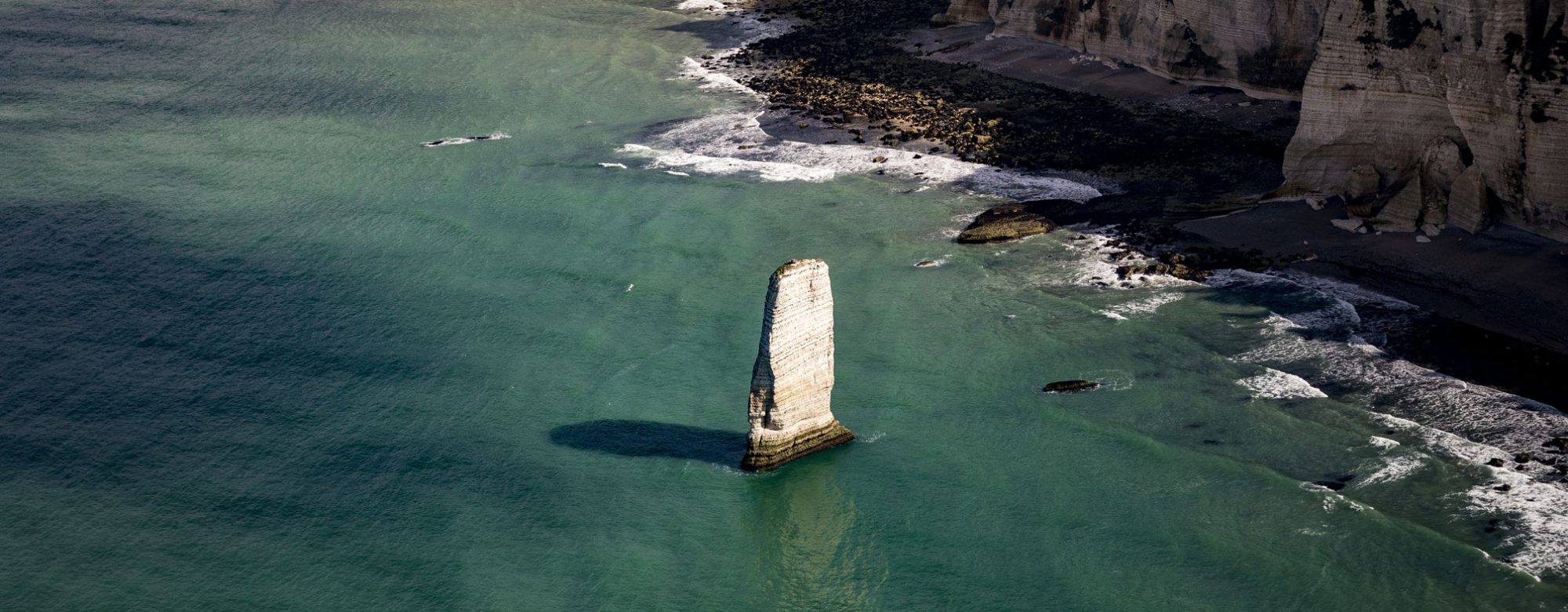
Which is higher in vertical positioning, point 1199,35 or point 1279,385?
point 1199,35

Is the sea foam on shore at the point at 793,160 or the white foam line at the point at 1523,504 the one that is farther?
the sea foam on shore at the point at 793,160

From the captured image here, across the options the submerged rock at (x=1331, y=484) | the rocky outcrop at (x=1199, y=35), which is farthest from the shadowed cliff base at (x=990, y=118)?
the submerged rock at (x=1331, y=484)

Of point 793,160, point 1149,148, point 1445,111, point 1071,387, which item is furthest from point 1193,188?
point 793,160

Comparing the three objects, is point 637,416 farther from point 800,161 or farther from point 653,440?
point 800,161

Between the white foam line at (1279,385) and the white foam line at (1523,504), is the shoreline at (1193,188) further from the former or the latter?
the white foam line at (1279,385)

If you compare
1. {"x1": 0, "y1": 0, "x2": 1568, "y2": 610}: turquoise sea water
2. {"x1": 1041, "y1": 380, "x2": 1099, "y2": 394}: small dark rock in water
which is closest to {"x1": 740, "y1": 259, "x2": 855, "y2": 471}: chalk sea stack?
{"x1": 0, "y1": 0, "x2": 1568, "y2": 610}: turquoise sea water

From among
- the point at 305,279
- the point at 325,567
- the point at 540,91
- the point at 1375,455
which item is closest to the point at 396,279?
the point at 305,279

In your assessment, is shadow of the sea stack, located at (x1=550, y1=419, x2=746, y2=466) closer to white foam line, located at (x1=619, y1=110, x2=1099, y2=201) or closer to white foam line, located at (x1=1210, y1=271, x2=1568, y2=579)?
white foam line, located at (x1=1210, y1=271, x2=1568, y2=579)
